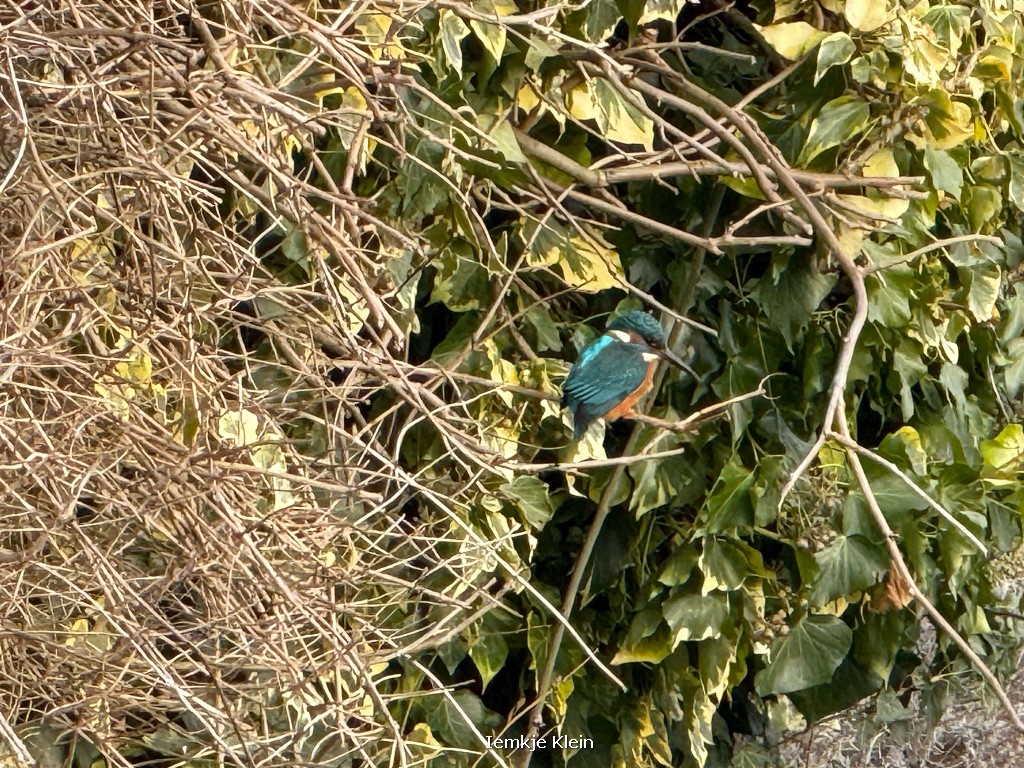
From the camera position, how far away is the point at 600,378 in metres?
1.78

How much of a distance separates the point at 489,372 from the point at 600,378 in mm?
186

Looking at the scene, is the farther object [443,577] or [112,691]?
[443,577]

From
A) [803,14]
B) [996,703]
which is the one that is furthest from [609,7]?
[996,703]

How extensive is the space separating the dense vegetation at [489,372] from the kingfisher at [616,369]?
5 centimetres

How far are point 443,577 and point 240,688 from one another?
486mm

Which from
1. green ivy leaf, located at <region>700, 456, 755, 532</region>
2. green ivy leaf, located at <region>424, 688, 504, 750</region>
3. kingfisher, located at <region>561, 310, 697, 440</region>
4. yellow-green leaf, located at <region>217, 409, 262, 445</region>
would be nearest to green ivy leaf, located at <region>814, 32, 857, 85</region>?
kingfisher, located at <region>561, 310, 697, 440</region>

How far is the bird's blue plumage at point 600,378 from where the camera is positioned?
184 cm

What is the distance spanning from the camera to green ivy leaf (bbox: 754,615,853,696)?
6.65ft

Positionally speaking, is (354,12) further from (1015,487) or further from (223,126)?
(1015,487)

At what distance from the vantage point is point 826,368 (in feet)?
6.91

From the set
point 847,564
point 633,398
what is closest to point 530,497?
point 633,398

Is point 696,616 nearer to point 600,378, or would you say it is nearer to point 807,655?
point 807,655

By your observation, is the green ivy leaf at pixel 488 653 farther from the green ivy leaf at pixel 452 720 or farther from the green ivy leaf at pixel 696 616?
the green ivy leaf at pixel 696 616

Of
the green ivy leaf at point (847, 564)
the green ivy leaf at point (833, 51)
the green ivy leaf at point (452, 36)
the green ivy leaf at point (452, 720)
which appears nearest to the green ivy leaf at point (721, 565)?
the green ivy leaf at point (847, 564)
